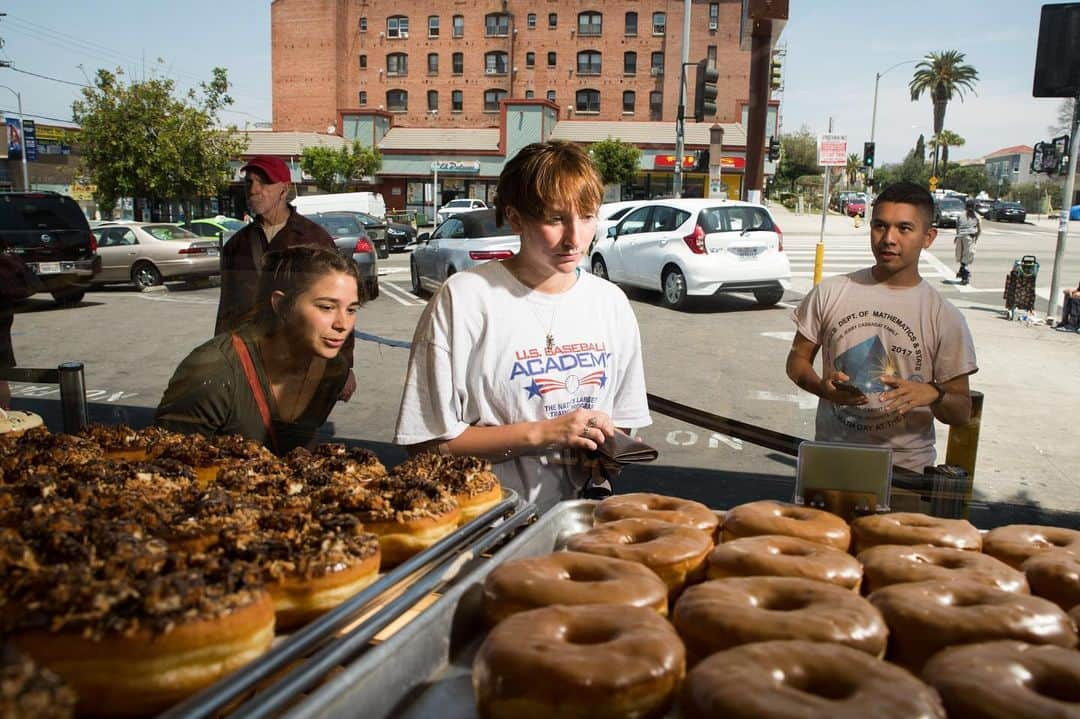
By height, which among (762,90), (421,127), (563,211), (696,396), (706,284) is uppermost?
(421,127)

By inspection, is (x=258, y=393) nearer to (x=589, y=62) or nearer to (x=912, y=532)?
(x=912, y=532)

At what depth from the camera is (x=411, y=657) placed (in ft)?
4.06

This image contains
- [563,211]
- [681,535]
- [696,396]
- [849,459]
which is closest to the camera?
[681,535]

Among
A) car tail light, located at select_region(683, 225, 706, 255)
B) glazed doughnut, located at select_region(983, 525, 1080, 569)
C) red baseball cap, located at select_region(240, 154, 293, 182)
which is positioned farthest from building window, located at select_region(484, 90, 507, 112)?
glazed doughnut, located at select_region(983, 525, 1080, 569)

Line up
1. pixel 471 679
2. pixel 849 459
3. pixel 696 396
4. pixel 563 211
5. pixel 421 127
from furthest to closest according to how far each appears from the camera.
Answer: pixel 421 127, pixel 696 396, pixel 563 211, pixel 849 459, pixel 471 679

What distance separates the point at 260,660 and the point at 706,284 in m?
12.7

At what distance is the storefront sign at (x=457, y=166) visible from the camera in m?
36.9

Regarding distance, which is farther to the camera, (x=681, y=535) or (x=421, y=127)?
(x=421, y=127)

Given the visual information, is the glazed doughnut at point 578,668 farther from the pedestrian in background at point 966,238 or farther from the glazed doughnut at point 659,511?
the pedestrian in background at point 966,238

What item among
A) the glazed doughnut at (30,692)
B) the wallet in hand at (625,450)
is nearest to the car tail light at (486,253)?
the wallet in hand at (625,450)

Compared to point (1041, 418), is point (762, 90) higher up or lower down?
higher up

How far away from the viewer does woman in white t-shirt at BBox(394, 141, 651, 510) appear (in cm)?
234

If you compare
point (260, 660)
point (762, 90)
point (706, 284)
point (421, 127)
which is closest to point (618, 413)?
point (260, 660)

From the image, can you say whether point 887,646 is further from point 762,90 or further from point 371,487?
point 762,90
